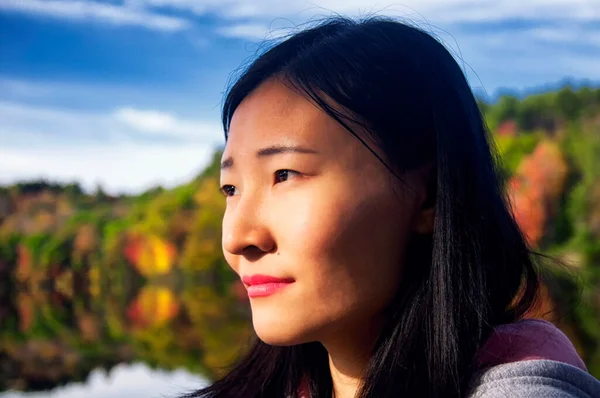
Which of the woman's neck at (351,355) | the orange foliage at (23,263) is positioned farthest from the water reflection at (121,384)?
the orange foliage at (23,263)

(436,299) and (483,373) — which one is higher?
(436,299)

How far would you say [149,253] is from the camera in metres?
41.6

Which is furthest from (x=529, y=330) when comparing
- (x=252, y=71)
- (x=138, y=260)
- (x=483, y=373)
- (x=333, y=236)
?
(x=138, y=260)

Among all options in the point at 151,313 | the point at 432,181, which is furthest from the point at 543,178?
the point at 432,181

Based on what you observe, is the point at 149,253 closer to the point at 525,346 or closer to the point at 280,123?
the point at 280,123

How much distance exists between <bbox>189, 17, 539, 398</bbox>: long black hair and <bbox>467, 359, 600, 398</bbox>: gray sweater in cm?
6

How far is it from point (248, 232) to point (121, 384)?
10.8 m

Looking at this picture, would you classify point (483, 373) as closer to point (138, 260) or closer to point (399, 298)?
point (399, 298)

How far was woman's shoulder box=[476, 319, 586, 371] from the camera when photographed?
46.5 inches

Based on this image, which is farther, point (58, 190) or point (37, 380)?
point (58, 190)

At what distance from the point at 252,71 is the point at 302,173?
11.4 inches

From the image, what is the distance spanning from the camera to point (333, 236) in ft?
3.93

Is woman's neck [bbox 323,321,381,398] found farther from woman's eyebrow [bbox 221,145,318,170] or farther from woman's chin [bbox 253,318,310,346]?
woman's eyebrow [bbox 221,145,318,170]

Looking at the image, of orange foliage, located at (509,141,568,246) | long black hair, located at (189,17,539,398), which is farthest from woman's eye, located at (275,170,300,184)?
orange foliage, located at (509,141,568,246)
